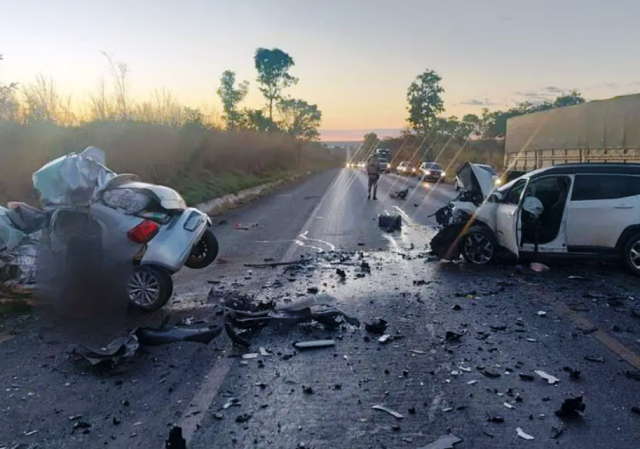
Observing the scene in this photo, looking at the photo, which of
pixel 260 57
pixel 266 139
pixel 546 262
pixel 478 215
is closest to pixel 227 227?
pixel 478 215

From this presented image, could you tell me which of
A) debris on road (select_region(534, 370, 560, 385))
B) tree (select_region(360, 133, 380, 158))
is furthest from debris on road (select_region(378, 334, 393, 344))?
tree (select_region(360, 133, 380, 158))

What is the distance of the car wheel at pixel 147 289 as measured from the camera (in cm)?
720

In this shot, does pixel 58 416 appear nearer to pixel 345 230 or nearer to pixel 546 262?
pixel 546 262

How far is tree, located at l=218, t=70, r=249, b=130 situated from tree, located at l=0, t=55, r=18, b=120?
53976mm

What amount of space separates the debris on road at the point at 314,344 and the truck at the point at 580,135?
49.4ft

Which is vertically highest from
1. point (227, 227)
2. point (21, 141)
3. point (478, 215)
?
point (21, 141)

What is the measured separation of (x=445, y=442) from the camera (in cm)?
373

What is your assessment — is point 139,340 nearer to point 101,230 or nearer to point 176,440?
point 101,230

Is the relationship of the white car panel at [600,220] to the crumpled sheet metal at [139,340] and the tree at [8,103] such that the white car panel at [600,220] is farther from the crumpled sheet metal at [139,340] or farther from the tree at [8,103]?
the tree at [8,103]

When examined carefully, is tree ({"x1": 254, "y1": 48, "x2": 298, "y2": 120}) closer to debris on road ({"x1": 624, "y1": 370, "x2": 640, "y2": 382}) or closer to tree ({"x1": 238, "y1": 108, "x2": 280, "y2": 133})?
tree ({"x1": 238, "y1": 108, "x2": 280, "y2": 133})

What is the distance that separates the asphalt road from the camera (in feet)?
12.9

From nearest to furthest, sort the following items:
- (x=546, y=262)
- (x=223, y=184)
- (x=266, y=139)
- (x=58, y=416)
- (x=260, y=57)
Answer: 1. (x=58, y=416)
2. (x=546, y=262)
3. (x=223, y=184)
4. (x=266, y=139)
5. (x=260, y=57)

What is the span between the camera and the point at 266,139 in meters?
52.4

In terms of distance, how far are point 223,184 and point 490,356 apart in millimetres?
24188
